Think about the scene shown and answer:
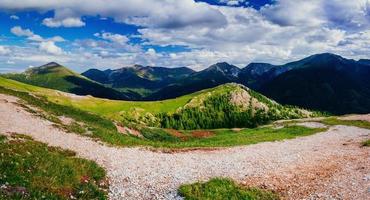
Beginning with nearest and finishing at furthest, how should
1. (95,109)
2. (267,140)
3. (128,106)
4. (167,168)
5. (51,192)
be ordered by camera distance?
(51,192), (167,168), (267,140), (95,109), (128,106)

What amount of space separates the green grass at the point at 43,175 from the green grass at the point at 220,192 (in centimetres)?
606

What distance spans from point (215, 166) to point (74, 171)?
13845 mm


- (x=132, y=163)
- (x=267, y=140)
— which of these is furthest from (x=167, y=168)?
(x=267, y=140)

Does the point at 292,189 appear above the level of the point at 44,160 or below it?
below

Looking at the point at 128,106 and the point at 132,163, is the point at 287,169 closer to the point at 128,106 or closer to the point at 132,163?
the point at 132,163

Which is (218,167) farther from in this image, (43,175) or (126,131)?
(126,131)

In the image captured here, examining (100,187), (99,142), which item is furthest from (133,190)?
(99,142)

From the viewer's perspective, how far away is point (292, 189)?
28688 mm

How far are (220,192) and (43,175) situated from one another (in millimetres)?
12726

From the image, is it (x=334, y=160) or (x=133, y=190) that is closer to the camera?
(x=133, y=190)

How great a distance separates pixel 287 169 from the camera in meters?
35.3

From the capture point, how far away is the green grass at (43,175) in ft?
74.6

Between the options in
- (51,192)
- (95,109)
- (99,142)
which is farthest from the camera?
(95,109)

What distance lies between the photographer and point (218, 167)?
118 ft
